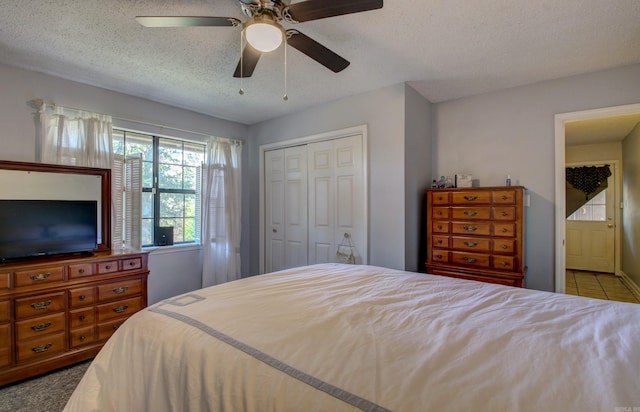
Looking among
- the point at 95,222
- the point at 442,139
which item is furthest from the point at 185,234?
the point at 442,139

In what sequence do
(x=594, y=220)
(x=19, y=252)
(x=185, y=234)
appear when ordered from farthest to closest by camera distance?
1. (x=594, y=220)
2. (x=185, y=234)
3. (x=19, y=252)

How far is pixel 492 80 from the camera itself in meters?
2.80

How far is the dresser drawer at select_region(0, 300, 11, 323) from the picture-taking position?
2020 millimetres

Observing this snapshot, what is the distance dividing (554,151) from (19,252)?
4.70m

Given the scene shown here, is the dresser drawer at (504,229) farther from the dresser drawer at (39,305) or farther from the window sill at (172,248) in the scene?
the dresser drawer at (39,305)

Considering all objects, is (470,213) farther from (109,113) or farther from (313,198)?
(109,113)

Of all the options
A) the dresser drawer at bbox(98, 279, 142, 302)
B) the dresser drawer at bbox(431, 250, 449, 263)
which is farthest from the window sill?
the dresser drawer at bbox(431, 250, 449, 263)

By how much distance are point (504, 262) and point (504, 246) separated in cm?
14

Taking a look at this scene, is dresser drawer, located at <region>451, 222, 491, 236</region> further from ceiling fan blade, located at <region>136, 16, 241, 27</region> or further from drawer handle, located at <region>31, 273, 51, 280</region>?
drawer handle, located at <region>31, 273, 51, 280</region>

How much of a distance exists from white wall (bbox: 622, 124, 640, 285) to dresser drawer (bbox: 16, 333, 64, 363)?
6.46 metres

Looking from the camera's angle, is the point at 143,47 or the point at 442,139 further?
the point at 442,139

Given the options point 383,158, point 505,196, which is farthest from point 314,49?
point 505,196

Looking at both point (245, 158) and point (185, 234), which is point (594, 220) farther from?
point (185, 234)

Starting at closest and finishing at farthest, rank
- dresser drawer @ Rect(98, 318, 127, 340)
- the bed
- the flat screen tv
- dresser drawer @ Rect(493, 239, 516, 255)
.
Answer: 1. the bed
2. the flat screen tv
3. dresser drawer @ Rect(98, 318, 127, 340)
4. dresser drawer @ Rect(493, 239, 516, 255)
